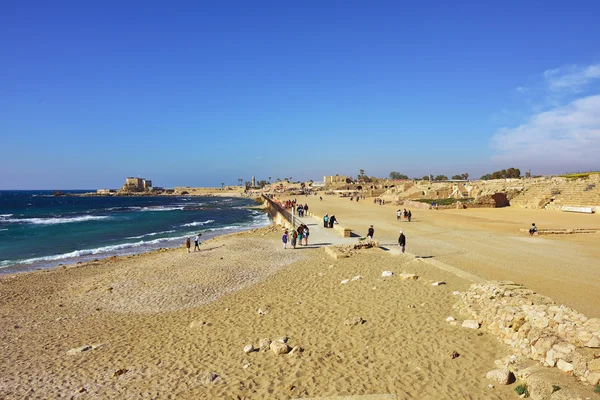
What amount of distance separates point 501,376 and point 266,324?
502 cm

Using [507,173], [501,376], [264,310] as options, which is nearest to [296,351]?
[264,310]

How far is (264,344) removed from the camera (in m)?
7.12

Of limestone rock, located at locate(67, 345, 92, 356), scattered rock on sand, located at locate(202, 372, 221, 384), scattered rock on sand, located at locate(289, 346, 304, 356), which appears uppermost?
scattered rock on sand, located at locate(289, 346, 304, 356)

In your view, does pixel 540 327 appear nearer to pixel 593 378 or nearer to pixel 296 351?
pixel 593 378

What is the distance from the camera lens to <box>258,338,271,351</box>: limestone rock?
7.05m

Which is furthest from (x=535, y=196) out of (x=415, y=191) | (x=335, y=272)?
(x=335, y=272)

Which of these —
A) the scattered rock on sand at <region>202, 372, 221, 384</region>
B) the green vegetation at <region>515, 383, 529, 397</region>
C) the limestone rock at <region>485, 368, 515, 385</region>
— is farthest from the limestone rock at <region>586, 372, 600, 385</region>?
the scattered rock on sand at <region>202, 372, 221, 384</region>

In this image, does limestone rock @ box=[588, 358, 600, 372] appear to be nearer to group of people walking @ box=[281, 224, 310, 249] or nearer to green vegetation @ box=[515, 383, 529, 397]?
green vegetation @ box=[515, 383, 529, 397]

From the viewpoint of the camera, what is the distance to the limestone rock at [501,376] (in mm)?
5242

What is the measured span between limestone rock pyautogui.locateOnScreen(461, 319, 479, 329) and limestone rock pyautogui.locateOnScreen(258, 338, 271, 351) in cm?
405

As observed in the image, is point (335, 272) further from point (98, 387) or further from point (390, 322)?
point (98, 387)

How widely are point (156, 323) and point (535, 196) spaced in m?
38.1

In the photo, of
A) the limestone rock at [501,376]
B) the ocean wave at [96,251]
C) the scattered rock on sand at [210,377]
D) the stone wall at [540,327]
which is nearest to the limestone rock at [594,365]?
the stone wall at [540,327]

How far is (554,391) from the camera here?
4.59 m
